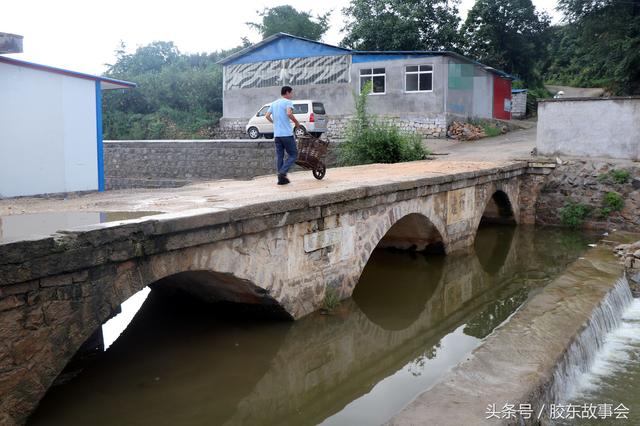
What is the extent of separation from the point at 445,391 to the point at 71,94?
7622 millimetres

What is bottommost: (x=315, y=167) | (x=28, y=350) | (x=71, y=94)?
(x=28, y=350)

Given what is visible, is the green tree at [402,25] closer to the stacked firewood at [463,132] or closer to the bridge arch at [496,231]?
the stacked firewood at [463,132]

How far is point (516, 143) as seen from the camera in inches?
773

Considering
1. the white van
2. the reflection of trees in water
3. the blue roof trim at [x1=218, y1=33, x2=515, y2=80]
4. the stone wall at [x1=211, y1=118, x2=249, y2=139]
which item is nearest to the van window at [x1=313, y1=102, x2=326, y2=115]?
the white van

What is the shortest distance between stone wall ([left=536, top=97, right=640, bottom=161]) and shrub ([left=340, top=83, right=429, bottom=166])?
10.9 feet

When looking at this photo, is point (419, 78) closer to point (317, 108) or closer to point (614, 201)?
point (317, 108)

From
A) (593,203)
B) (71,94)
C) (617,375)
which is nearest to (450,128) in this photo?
(593,203)

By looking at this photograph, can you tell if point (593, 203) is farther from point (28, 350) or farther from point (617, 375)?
point (28, 350)

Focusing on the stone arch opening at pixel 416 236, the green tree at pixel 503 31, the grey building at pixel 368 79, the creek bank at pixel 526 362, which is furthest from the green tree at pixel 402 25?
the creek bank at pixel 526 362

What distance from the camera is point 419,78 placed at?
22312 millimetres

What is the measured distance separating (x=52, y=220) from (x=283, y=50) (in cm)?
2107

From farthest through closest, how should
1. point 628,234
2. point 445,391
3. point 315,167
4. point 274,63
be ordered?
point 274,63 < point 628,234 < point 315,167 < point 445,391

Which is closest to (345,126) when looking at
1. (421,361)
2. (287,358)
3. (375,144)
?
(375,144)

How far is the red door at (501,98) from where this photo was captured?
1069 inches
